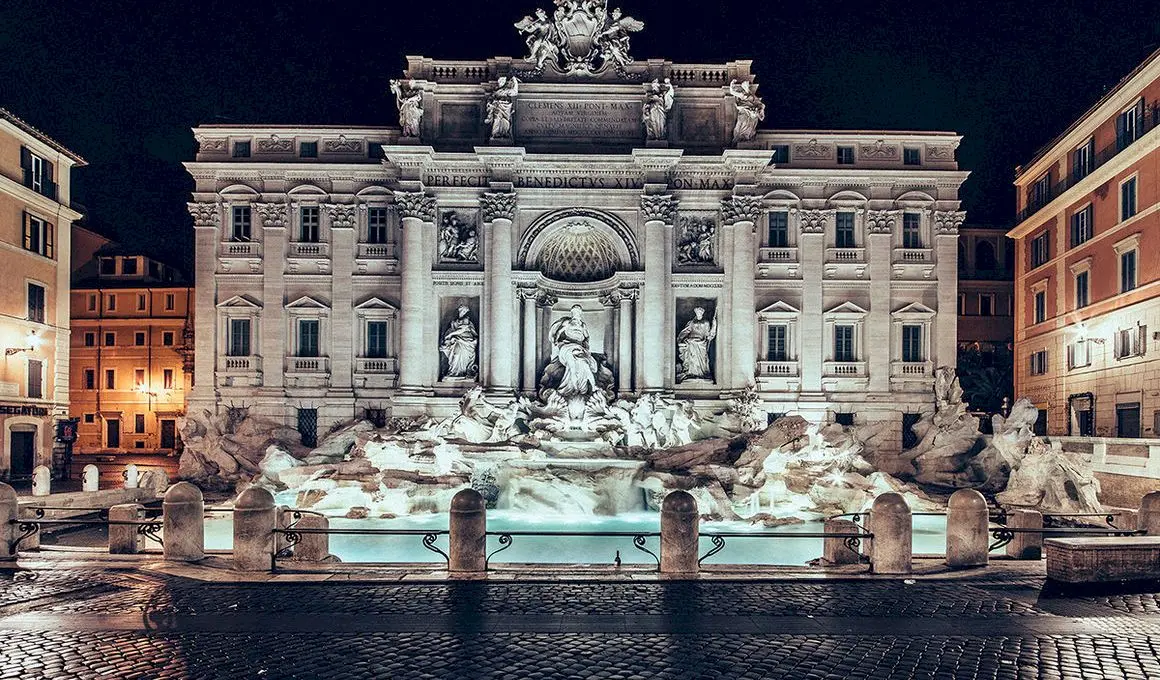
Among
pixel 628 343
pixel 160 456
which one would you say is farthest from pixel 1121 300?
pixel 160 456

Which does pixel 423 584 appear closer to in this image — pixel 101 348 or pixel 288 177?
pixel 288 177

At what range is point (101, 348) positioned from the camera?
54.0 meters

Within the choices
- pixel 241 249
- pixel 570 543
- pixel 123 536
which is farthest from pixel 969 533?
pixel 241 249

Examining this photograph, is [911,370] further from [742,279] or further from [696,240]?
[696,240]

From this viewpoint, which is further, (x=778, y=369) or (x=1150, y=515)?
(x=778, y=369)

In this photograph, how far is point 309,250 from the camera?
37312 mm

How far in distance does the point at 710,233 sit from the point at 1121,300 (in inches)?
673

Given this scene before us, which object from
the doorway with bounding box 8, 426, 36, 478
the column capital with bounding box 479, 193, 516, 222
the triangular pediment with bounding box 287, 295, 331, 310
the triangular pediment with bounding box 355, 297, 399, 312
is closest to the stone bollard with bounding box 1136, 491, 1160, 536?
the column capital with bounding box 479, 193, 516, 222

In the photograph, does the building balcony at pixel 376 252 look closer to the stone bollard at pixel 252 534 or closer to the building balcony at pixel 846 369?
the building balcony at pixel 846 369

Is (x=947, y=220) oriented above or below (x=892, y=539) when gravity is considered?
above

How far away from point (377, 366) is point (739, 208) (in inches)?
706

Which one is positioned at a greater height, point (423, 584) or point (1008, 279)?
point (1008, 279)

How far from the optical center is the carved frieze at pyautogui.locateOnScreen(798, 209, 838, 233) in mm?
37375

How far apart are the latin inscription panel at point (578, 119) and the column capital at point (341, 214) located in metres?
8.60
